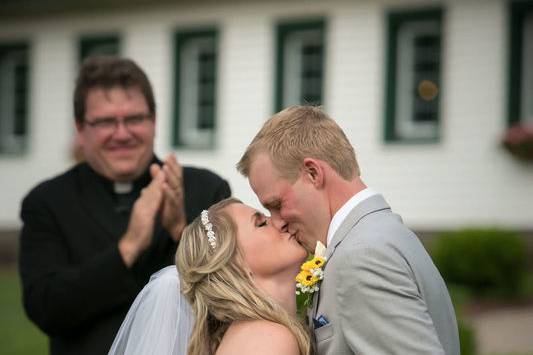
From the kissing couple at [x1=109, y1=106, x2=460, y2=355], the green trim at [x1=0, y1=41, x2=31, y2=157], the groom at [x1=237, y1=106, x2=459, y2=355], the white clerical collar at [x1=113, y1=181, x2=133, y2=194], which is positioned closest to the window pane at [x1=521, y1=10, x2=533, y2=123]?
the green trim at [x1=0, y1=41, x2=31, y2=157]

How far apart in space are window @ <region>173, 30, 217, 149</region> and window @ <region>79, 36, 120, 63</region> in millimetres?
1493

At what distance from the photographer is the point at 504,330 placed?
34.7 feet

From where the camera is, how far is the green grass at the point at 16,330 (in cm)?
1021

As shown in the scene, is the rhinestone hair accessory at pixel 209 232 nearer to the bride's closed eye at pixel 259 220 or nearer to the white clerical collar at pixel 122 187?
the bride's closed eye at pixel 259 220

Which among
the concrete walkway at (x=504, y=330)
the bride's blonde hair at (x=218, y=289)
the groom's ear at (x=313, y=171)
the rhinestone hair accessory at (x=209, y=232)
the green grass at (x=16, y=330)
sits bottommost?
the green grass at (x=16, y=330)

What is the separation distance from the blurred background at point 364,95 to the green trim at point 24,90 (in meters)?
0.18

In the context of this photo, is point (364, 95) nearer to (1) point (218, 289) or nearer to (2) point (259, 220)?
(2) point (259, 220)

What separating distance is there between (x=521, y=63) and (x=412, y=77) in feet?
5.88

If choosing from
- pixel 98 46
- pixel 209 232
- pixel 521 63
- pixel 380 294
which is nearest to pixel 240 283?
pixel 209 232

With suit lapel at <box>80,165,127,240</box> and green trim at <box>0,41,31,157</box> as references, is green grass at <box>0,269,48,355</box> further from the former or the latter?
suit lapel at <box>80,165,127,240</box>

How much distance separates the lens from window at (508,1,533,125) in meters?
14.2

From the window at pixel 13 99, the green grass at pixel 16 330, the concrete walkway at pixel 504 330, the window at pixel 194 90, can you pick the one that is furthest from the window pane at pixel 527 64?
the window at pixel 13 99

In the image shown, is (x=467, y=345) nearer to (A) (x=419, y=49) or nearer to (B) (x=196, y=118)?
(A) (x=419, y=49)

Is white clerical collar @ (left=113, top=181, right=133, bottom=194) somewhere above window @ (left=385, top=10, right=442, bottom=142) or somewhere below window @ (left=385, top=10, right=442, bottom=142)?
below
